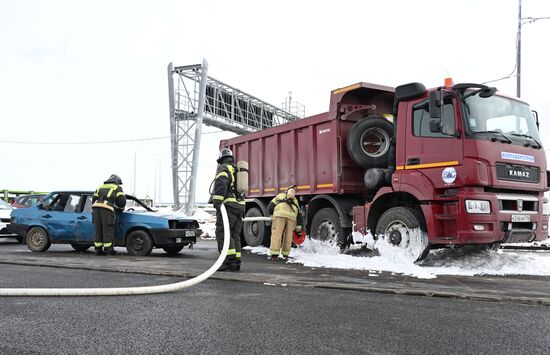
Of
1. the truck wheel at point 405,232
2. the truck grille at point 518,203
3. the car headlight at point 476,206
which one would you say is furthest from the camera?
the truck wheel at point 405,232

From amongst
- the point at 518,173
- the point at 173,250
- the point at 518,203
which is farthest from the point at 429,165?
the point at 173,250

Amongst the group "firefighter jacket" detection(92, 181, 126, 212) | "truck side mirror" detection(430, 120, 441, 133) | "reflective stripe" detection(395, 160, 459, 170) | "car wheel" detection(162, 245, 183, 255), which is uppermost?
"truck side mirror" detection(430, 120, 441, 133)

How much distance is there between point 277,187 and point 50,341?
24.8ft

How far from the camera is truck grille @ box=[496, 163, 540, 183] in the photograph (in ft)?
23.1

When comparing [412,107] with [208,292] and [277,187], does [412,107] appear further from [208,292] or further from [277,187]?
[208,292]

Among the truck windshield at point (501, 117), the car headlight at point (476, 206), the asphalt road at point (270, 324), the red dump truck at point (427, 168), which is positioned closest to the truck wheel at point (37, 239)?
the red dump truck at point (427, 168)

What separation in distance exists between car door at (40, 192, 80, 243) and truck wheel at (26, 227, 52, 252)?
178 mm

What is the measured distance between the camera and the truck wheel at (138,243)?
31.0ft

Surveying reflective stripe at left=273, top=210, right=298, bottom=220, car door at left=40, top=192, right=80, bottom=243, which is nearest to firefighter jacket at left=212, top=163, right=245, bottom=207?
reflective stripe at left=273, top=210, right=298, bottom=220

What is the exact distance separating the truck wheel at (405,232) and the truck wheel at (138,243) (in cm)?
452

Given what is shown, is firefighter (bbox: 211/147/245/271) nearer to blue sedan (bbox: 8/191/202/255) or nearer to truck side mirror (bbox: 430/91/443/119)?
blue sedan (bbox: 8/191/202/255)

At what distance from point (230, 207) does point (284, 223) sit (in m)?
2.31

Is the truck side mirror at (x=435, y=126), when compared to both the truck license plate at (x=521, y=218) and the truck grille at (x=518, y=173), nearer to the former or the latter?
the truck grille at (x=518, y=173)

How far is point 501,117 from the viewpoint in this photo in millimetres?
7469
